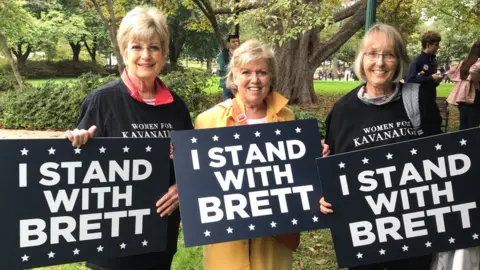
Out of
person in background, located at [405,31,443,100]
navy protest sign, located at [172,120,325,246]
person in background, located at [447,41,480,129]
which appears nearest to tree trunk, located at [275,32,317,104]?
person in background, located at [405,31,443,100]

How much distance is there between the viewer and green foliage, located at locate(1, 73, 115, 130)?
11.2 meters

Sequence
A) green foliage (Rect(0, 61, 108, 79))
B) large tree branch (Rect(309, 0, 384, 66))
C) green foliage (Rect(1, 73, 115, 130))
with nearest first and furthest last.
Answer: green foliage (Rect(1, 73, 115, 130)) → large tree branch (Rect(309, 0, 384, 66)) → green foliage (Rect(0, 61, 108, 79))

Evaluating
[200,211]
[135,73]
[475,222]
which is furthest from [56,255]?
[475,222]

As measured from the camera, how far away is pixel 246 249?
8.57ft

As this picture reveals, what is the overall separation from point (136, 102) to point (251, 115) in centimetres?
75

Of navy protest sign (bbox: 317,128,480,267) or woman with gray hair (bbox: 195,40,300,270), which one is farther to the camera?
woman with gray hair (bbox: 195,40,300,270)

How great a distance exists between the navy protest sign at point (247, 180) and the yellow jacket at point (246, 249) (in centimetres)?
18

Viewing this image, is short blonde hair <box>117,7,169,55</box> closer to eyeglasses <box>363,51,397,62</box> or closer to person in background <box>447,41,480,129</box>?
eyeglasses <box>363,51,397,62</box>

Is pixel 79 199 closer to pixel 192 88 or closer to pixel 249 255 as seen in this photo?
pixel 249 255

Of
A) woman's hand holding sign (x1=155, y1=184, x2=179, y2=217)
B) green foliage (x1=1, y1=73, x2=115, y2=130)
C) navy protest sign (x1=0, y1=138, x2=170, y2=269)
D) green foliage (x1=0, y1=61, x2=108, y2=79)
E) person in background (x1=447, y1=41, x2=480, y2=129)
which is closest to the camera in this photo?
navy protest sign (x1=0, y1=138, x2=170, y2=269)

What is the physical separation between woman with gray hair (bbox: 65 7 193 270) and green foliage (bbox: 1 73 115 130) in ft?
30.1

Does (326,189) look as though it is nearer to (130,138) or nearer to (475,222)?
(475,222)

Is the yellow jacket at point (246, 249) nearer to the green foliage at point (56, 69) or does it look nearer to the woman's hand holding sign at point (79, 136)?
the woman's hand holding sign at point (79, 136)

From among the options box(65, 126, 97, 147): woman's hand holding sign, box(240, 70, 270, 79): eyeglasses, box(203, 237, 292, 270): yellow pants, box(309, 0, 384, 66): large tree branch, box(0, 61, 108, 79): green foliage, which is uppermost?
box(309, 0, 384, 66): large tree branch
